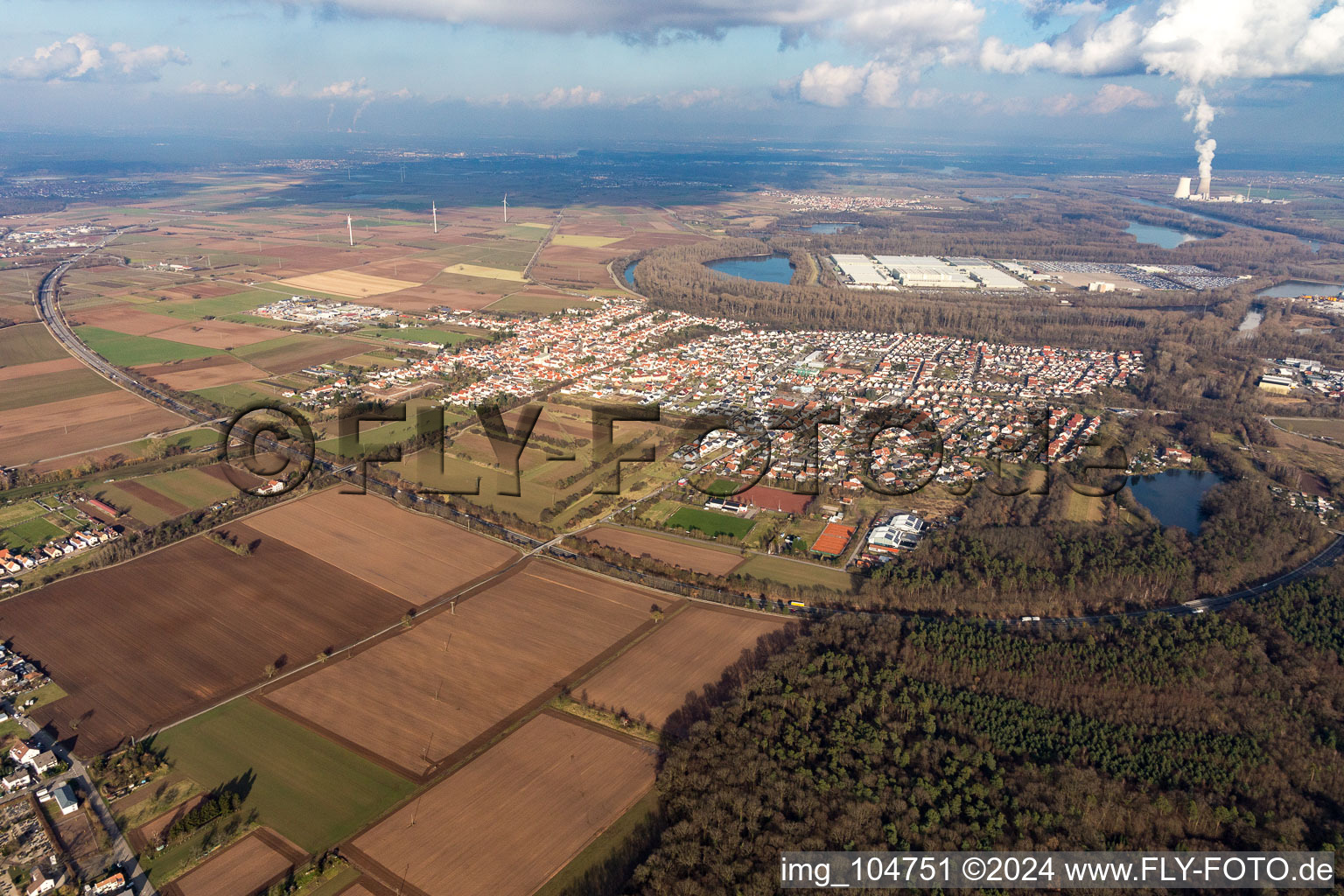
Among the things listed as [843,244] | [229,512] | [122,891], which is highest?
[843,244]

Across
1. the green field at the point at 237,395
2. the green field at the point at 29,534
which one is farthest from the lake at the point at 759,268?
the green field at the point at 29,534

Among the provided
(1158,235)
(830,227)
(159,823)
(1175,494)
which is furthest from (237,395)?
(1158,235)

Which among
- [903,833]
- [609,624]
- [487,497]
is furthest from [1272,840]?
[487,497]

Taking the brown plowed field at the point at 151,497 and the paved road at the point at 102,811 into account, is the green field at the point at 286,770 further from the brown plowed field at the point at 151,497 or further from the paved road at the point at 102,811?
the brown plowed field at the point at 151,497

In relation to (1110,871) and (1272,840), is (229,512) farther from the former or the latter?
(1272,840)

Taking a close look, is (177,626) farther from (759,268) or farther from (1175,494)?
(759,268)

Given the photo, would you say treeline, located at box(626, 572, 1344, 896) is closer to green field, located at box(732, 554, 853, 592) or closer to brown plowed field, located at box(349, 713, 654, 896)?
brown plowed field, located at box(349, 713, 654, 896)

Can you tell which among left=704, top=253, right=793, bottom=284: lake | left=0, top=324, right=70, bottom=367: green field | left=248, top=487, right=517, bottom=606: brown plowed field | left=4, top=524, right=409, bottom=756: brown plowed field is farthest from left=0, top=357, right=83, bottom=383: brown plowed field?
left=704, top=253, right=793, bottom=284: lake
